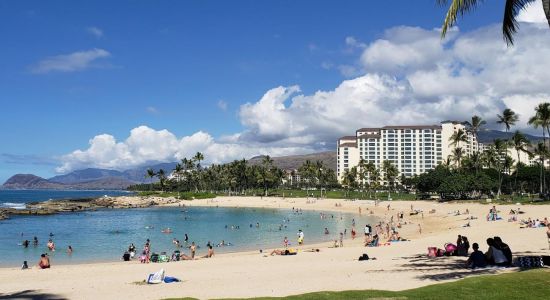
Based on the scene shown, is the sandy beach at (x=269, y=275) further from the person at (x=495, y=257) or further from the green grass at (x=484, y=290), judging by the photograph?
the green grass at (x=484, y=290)

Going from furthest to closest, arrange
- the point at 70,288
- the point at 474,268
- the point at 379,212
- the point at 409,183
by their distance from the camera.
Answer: the point at 409,183 < the point at 379,212 < the point at 70,288 < the point at 474,268

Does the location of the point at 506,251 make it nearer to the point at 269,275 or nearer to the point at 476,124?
the point at 269,275

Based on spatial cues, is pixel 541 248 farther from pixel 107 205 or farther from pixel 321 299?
pixel 107 205

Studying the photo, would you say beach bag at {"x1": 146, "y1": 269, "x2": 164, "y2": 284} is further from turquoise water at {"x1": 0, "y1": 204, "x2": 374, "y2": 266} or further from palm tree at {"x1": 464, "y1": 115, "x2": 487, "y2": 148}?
palm tree at {"x1": 464, "y1": 115, "x2": 487, "y2": 148}

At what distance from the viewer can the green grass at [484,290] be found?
1150 centimetres

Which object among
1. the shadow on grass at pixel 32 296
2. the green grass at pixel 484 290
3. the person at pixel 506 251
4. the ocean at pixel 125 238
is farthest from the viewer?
the ocean at pixel 125 238

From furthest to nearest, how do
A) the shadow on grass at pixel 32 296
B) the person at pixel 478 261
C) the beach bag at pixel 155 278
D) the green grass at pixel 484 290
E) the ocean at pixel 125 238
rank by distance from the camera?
the ocean at pixel 125 238 < the beach bag at pixel 155 278 < the person at pixel 478 261 < the shadow on grass at pixel 32 296 < the green grass at pixel 484 290

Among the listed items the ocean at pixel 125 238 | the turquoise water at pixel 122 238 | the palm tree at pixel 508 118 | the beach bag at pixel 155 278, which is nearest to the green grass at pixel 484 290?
the beach bag at pixel 155 278

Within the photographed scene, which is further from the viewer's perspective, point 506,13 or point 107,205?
point 107,205

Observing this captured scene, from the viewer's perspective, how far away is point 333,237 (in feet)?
166

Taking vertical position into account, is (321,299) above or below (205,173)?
below

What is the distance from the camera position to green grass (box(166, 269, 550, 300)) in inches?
453

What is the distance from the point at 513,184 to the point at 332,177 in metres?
63.4

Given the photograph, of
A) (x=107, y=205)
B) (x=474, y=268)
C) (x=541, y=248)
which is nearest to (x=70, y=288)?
(x=474, y=268)
